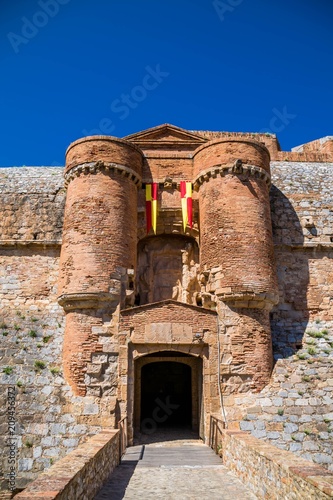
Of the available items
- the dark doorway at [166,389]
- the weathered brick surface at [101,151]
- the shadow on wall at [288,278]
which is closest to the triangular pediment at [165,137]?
the weathered brick surface at [101,151]

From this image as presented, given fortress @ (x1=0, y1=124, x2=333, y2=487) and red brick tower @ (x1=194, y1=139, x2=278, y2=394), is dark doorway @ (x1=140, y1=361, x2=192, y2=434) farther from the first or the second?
red brick tower @ (x1=194, y1=139, x2=278, y2=394)

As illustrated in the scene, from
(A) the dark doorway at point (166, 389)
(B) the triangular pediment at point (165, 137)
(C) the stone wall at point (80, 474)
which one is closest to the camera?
(C) the stone wall at point (80, 474)

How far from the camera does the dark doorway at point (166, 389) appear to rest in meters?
20.5

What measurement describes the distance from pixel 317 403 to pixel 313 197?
9480mm

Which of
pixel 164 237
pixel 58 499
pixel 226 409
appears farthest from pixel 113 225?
pixel 58 499

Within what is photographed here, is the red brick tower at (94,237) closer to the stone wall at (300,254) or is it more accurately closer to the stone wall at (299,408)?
the stone wall at (299,408)

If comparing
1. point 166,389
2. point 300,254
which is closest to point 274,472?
point 300,254

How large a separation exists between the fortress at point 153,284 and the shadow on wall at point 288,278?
0.17ft

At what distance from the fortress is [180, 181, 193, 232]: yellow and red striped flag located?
0.31m

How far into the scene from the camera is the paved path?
795 cm

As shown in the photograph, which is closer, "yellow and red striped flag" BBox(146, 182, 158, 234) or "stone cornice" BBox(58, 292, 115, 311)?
"stone cornice" BBox(58, 292, 115, 311)

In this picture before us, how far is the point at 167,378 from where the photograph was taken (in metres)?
21.4

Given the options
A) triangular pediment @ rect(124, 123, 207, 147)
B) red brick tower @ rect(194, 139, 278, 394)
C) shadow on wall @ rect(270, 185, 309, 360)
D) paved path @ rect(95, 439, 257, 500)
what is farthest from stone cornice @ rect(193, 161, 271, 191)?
paved path @ rect(95, 439, 257, 500)

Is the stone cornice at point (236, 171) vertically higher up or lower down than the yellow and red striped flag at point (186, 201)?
higher up
